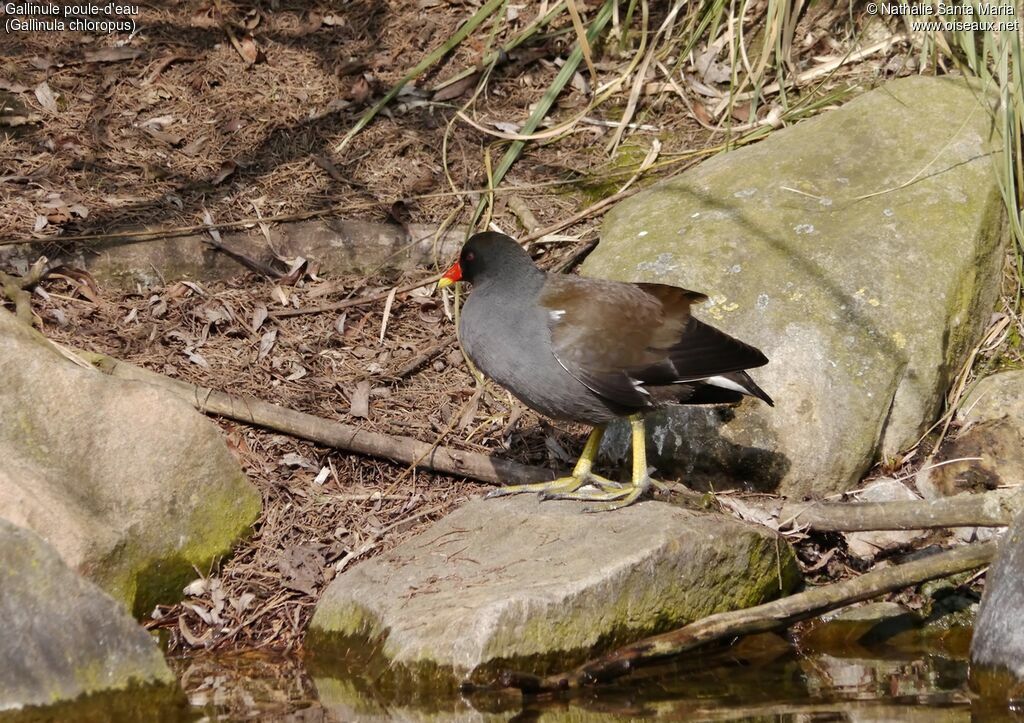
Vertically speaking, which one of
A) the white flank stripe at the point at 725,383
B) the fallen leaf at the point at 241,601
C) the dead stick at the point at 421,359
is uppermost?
the white flank stripe at the point at 725,383

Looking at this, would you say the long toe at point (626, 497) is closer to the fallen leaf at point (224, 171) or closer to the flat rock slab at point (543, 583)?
the flat rock slab at point (543, 583)

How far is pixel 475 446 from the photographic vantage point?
603 centimetres

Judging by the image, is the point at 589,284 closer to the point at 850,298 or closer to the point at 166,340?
the point at 850,298

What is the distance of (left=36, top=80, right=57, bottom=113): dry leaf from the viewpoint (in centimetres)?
761

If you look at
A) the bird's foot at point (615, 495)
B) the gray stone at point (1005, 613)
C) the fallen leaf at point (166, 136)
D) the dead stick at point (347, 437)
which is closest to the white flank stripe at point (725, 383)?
the bird's foot at point (615, 495)

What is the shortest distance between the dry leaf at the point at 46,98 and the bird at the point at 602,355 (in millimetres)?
3665

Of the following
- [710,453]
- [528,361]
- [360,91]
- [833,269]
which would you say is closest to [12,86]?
[360,91]

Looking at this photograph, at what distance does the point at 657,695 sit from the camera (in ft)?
13.7

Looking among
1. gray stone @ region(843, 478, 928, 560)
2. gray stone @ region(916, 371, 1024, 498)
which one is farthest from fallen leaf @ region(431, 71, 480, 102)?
gray stone @ region(843, 478, 928, 560)

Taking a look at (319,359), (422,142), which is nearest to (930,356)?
(319,359)

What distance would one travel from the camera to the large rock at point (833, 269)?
5.51 metres

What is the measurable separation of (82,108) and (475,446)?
359cm

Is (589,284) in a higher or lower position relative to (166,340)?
higher

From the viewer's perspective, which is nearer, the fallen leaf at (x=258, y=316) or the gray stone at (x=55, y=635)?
the gray stone at (x=55, y=635)
